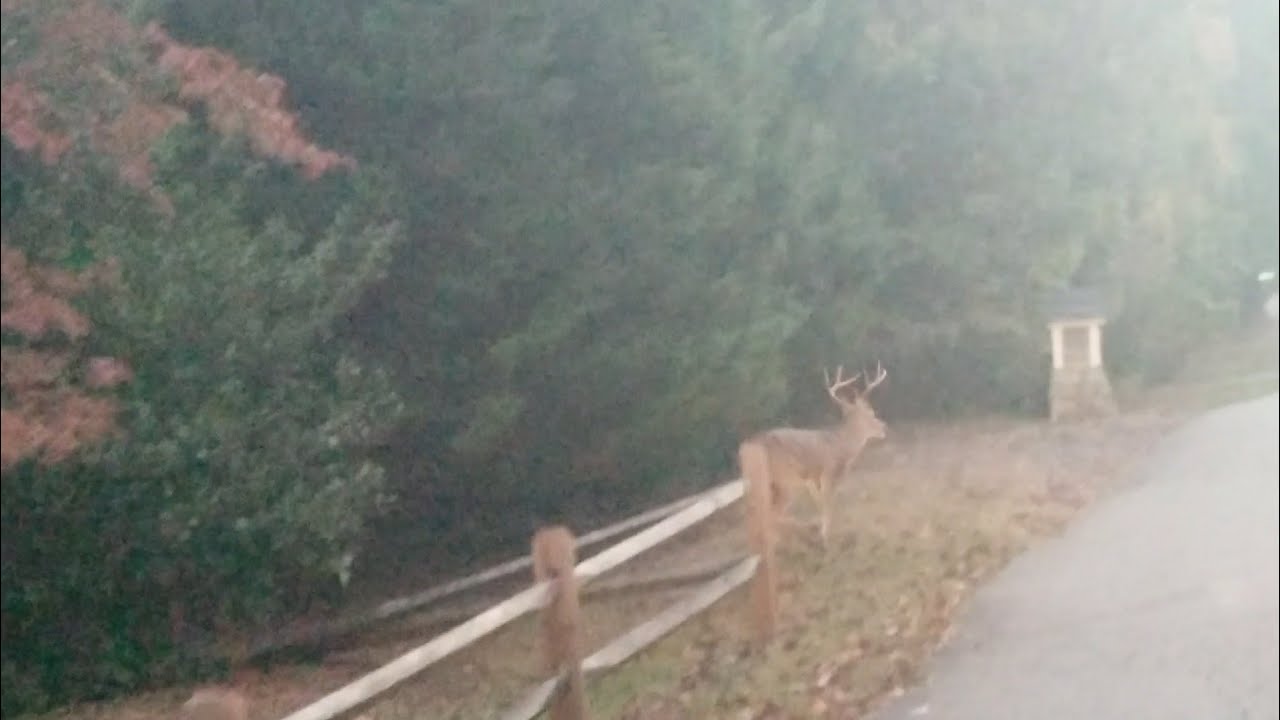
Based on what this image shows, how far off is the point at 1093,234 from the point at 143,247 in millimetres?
10456

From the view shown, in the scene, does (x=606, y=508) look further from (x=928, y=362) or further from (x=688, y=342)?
(x=928, y=362)

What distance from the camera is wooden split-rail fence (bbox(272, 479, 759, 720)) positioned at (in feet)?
14.3

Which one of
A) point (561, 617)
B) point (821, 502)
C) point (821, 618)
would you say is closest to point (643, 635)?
point (561, 617)

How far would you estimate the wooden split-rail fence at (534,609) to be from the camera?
4.37m

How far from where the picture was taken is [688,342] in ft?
27.9

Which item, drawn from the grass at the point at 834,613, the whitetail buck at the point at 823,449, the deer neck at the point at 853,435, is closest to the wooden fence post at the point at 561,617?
the grass at the point at 834,613

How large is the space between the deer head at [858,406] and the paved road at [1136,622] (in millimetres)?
1167

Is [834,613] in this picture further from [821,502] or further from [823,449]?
[823,449]

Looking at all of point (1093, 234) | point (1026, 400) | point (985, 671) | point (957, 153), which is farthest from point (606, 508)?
point (1093, 234)

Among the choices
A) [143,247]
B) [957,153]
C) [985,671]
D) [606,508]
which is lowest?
[985,671]

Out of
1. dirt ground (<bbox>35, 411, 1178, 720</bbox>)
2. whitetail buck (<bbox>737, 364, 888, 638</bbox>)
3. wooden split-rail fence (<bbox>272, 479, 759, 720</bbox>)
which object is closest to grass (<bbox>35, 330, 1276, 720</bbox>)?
dirt ground (<bbox>35, 411, 1178, 720</bbox>)

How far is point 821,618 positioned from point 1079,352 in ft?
21.4

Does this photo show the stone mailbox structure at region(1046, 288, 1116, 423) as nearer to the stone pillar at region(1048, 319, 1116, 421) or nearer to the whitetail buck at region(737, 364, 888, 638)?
the stone pillar at region(1048, 319, 1116, 421)

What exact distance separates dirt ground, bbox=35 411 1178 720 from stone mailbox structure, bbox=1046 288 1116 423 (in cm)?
160
